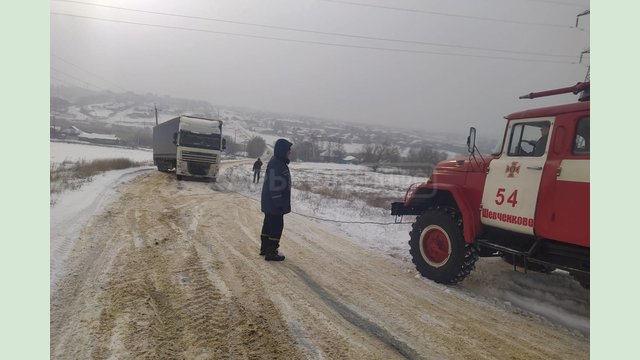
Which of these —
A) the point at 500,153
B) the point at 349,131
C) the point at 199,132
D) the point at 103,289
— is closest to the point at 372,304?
the point at 500,153

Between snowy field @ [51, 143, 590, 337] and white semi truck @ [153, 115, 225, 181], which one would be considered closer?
snowy field @ [51, 143, 590, 337]

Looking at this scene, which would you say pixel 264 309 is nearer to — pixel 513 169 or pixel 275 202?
pixel 275 202

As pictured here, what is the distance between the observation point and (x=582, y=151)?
3.69 meters

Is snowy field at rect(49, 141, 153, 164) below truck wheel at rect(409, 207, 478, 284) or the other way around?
the other way around

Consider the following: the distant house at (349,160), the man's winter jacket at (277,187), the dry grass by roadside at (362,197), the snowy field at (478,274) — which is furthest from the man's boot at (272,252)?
the distant house at (349,160)

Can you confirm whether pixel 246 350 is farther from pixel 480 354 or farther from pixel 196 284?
pixel 480 354

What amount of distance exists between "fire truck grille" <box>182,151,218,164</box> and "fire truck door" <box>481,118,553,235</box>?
16.6 meters

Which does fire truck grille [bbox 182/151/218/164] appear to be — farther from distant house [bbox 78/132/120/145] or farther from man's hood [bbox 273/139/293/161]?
distant house [bbox 78/132/120/145]

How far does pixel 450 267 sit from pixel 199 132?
1697cm

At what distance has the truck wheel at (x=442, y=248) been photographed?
4820mm

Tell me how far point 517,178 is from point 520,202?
0.31 m

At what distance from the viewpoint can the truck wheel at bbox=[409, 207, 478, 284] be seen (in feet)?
15.8

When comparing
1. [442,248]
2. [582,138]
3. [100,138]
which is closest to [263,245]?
[442,248]

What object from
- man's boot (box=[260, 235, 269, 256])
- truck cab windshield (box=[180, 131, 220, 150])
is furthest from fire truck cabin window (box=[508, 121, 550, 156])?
truck cab windshield (box=[180, 131, 220, 150])
